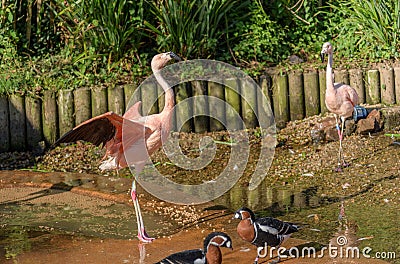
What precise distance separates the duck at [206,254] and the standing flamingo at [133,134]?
1.49 metres

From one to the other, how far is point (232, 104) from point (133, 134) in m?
3.35

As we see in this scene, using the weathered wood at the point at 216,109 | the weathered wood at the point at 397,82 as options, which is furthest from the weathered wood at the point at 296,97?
the weathered wood at the point at 397,82

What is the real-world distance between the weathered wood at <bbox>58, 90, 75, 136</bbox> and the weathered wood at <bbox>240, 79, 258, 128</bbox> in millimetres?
2307

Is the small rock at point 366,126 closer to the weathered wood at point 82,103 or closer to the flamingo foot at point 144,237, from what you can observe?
the weathered wood at point 82,103

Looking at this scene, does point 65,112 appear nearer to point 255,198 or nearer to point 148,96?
point 148,96

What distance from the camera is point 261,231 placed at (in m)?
5.68

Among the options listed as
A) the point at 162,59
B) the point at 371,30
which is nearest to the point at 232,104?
the point at 371,30

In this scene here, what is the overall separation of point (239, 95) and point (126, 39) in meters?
1.82

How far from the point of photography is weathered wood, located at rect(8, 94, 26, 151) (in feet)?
32.4

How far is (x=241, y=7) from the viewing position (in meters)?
11.6

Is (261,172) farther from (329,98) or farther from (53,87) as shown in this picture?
(53,87)

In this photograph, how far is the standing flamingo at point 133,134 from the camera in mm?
6777

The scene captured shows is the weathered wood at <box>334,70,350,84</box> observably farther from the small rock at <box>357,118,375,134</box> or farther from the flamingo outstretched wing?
the flamingo outstretched wing

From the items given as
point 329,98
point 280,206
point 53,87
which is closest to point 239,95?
point 329,98
